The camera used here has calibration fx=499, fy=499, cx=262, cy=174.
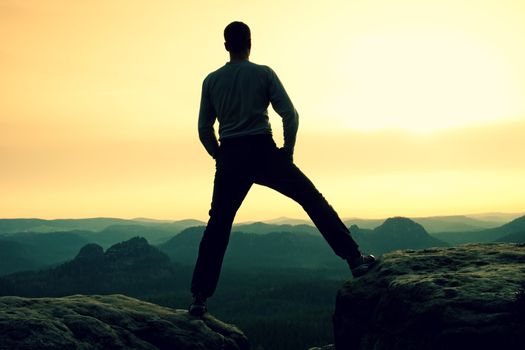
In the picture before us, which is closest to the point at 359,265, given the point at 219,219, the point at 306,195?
the point at 306,195

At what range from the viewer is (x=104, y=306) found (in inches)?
402

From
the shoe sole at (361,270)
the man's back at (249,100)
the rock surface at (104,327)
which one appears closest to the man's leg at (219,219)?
the man's back at (249,100)

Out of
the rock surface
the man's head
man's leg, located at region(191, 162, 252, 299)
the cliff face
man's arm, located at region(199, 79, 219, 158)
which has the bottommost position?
the rock surface

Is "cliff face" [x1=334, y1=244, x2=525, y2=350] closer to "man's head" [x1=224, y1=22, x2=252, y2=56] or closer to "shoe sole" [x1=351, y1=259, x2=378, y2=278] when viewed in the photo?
"shoe sole" [x1=351, y1=259, x2=378, y2=278]

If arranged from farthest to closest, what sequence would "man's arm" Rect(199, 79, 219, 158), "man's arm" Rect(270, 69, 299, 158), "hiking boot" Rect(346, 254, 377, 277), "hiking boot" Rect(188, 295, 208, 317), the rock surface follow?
"hiking boot" Rect(188, 295, 208, 317) → "man's arm" Rect(199, 79, 219, 158) → "hiking boot" Rect(346, 254, 377, 277) → "man's arm" Rect(270, 69, 299, 158) → the rock surface

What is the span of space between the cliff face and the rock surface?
111 inches

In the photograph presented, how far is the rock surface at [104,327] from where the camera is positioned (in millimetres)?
8016

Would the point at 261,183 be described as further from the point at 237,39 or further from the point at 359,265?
the point at 237,39

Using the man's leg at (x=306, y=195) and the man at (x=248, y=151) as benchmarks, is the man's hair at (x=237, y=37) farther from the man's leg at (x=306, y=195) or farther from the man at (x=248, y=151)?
the man's leg at (x=306, y=195)

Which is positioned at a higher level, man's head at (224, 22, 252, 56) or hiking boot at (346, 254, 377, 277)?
man's head at (224, 22, 252, 56)

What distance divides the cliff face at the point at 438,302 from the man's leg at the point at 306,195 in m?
1.11

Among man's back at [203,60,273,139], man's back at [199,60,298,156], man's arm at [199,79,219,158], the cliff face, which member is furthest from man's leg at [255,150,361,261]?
man's arm at [199,79,219,158]

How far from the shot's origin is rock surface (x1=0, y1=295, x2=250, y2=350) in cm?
802

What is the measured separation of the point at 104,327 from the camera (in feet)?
29.8
